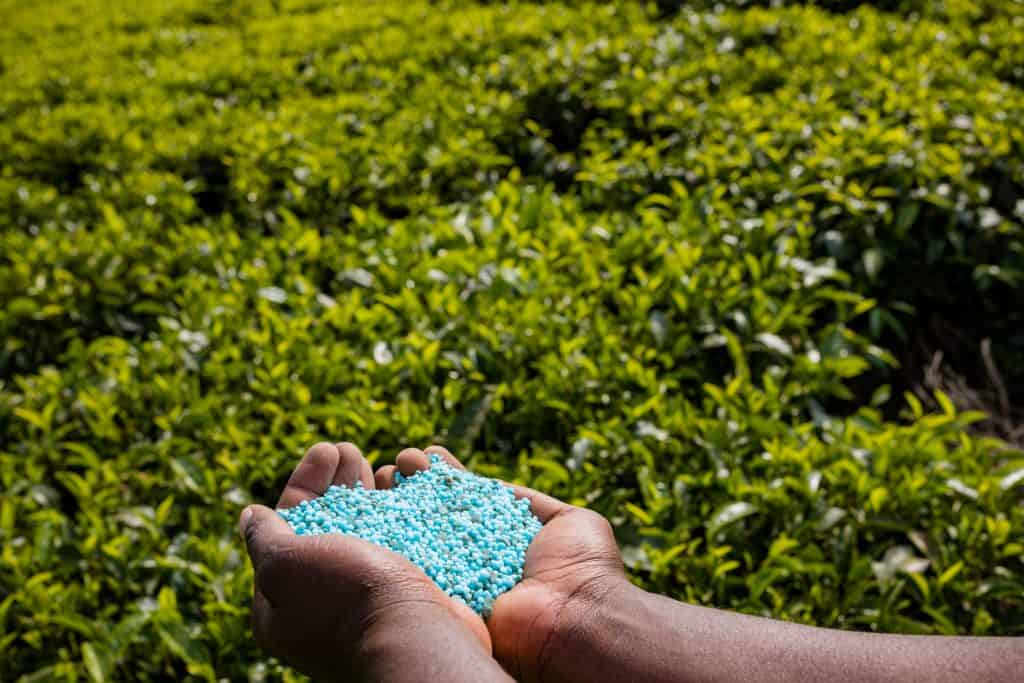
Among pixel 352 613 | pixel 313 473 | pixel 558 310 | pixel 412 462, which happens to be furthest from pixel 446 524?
pixel 558 310

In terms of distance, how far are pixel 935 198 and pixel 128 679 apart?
3.22m

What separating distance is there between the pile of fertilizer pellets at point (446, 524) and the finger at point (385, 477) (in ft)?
0.20

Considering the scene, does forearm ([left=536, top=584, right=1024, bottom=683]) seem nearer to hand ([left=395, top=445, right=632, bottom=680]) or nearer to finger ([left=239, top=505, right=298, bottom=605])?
hand ([left=395, top=445, right=632, bottom=680])

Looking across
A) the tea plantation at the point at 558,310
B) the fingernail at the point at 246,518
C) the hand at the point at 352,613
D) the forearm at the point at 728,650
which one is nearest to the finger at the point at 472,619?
the hand at the point at 352,613

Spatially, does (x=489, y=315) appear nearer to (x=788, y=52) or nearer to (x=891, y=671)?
(x=891, y=671)

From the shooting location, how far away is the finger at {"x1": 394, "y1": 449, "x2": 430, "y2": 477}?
6.77ft

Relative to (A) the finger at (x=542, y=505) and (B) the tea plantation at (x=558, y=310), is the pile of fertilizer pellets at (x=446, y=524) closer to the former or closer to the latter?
(A) the finger at (x=542, y=505)

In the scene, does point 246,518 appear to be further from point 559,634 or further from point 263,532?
point 559,634

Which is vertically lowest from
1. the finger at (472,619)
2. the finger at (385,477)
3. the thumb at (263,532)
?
the finger at (472,619)

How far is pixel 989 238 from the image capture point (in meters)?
3.41

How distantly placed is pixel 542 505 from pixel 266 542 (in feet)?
2.06

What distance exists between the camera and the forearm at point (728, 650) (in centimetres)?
144

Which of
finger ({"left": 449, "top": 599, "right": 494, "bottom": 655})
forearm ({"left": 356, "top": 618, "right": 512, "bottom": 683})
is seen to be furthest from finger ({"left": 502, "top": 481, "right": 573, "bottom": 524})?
forearm ({"left": 356, "top": 618, "right": 512, "bottom": 683})

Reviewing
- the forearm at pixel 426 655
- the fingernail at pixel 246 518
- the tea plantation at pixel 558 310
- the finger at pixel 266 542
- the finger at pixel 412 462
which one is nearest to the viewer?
the forearm at pixel 426 655
